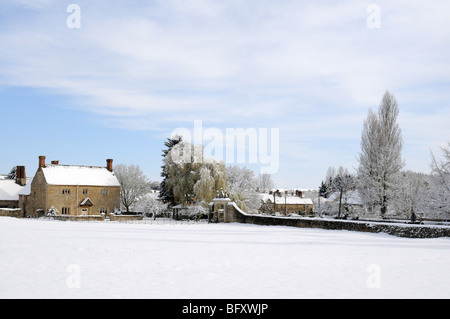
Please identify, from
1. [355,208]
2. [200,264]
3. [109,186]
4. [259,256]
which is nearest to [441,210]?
[355,208]

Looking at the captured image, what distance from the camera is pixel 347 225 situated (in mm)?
30828

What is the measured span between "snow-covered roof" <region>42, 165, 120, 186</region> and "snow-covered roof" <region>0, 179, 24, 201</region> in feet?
44.7

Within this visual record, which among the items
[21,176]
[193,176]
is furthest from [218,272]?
[21,176]

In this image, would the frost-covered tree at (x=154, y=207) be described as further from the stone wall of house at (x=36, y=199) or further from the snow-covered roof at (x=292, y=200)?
the snow-covered roof at (x=292, y=200)

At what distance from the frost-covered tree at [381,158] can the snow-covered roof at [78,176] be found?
3627 centimetres

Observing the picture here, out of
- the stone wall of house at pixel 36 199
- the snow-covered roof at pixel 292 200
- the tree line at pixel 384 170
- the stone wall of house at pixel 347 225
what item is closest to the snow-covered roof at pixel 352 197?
the tree line at pixel 384 170

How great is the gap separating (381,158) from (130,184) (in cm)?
4245

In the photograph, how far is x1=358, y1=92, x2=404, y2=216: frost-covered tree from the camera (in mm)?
43812

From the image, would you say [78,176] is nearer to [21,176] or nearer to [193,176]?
[21,176]

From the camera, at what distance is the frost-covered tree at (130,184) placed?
72.6 m

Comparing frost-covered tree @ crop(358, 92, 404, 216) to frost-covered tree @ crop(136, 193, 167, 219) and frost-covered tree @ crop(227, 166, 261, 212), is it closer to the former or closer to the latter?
frost-covered tree @ crop(227, 166, 261, 212)
